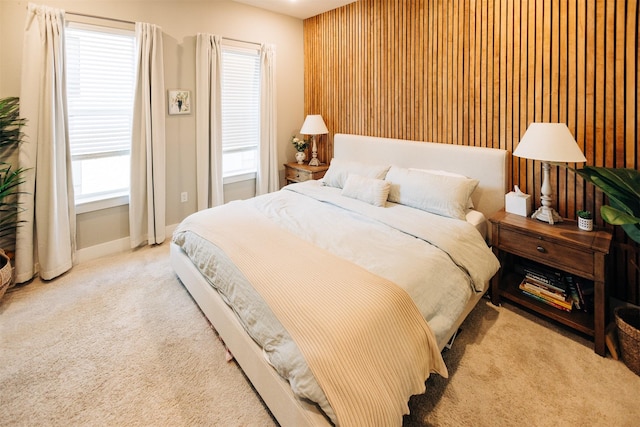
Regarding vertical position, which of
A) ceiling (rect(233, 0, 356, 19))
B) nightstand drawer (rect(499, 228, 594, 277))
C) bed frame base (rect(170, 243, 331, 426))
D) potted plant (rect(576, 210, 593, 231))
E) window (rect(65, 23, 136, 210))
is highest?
ceiling (rect(233, 0, 356, 19))

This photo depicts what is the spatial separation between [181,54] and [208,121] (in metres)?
0.77

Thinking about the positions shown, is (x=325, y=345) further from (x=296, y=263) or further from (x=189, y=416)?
(x=189, y=416)

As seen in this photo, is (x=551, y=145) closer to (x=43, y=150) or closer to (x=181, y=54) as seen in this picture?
(x=181, y=54)

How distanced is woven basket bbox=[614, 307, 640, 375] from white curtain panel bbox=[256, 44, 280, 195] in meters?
3.87

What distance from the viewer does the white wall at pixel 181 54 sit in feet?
9.20

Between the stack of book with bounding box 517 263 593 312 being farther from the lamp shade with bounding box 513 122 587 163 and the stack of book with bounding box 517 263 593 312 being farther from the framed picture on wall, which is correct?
the framed picture on wall

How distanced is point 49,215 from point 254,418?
2685 mm

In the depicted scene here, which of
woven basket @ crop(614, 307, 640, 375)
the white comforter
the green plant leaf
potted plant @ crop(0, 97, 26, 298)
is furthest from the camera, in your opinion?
potted plant @ crop(0, 97, 26, 298)

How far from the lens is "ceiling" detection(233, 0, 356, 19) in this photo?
4078mm

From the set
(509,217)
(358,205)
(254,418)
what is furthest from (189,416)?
(509,217)

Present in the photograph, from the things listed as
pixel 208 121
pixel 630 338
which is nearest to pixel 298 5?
pixel 208 121

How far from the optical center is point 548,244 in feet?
7.50

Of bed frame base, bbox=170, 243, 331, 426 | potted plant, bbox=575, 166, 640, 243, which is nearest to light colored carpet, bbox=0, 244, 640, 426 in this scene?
bed frame base, bbox=170, 243, 331, 426

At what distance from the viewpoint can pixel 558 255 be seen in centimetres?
225
